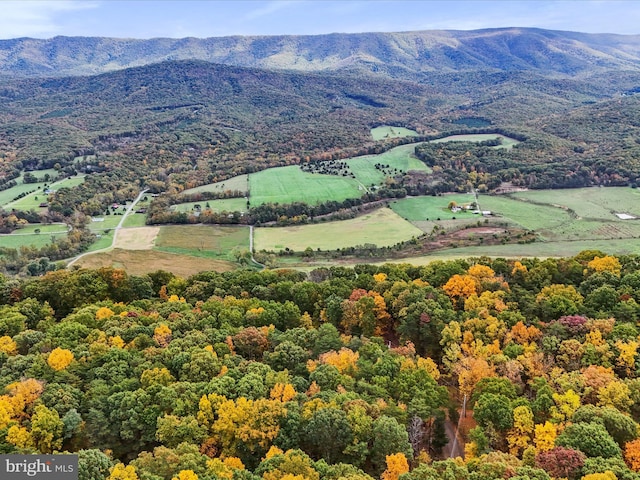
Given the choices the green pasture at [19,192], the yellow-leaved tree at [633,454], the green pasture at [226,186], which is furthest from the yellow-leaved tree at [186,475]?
the green pasture at [19,192]

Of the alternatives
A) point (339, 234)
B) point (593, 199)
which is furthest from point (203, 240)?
point (593, 199)

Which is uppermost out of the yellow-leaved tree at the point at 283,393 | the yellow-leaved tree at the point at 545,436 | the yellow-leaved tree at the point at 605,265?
the yellow-leaved tree at the point at 605,265

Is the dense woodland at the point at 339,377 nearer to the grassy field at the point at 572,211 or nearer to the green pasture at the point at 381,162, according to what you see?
the grassy field at the point at 572,211

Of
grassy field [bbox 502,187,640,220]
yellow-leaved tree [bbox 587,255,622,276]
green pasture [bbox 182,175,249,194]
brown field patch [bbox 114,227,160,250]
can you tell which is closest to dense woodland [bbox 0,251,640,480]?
yellow-leaved tree [bbox 587,255,622,276]

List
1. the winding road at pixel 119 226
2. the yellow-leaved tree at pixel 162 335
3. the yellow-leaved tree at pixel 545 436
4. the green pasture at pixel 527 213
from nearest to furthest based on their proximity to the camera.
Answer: the yellow-leaved tree at pixel 545 436 < the yellow-leaved tree at pixel 162 335 < the winding road at pixel 119 226 < the green pasture at pixel 527 213

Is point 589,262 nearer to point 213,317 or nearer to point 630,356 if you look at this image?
Answer: point 630,356

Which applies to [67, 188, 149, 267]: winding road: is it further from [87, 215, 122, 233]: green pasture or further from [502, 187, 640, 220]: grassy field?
[502, 187, 640, 220]: grassy field
